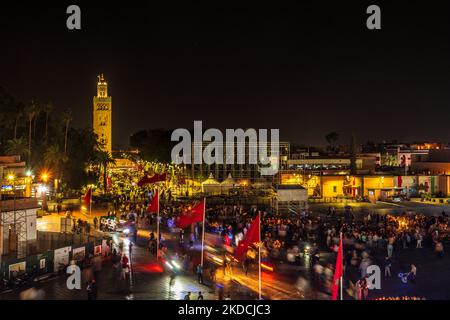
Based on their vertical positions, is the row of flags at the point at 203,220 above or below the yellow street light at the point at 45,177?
below

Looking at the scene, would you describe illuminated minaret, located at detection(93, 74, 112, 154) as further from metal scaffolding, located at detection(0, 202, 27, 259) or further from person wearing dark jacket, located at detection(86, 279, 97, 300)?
person wearing dark jacket, located at detection(86, 279, 97, 300)

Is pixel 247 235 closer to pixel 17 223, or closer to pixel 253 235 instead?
pixel 253 235

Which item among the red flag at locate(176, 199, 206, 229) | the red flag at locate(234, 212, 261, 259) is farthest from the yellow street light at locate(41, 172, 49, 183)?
the red flag at locate(234, 212, 261, 259)

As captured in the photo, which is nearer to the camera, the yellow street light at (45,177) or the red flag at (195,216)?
the red flag at (195,216)

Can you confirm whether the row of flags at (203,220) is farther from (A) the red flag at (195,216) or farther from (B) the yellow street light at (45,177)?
(B) the yellow street light at (45,177)

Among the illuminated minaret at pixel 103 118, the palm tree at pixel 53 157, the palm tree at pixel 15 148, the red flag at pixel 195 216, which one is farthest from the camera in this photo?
the illuminated minaret at pixel 103 118

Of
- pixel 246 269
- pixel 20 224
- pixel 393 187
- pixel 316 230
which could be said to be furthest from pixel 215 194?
pixel 246 269

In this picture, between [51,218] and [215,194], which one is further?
[215,194]

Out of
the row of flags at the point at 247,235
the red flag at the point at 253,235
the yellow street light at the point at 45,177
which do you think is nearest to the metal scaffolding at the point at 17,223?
the row of flags at the point at 247,235

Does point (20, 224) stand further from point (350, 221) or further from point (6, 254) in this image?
point (350, 221)

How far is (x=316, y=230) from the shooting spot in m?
27.4

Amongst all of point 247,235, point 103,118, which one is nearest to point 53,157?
point 247,235

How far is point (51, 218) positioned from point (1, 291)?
640 inches

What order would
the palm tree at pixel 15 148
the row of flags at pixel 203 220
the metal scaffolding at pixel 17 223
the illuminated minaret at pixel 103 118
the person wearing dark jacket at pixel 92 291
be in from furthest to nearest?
the illuminated minaret at pixel 103 118 < the palm tree at pixel 15 148 < the metal scaffolding at pixel 17 223 < the row of flags at pixel 203 220 < the person wearing dark jacket at pixel 92 291
